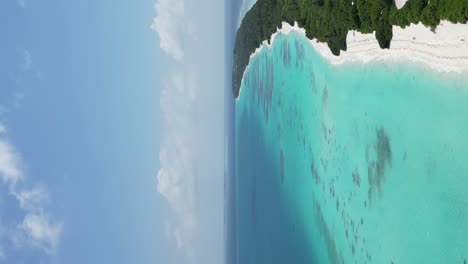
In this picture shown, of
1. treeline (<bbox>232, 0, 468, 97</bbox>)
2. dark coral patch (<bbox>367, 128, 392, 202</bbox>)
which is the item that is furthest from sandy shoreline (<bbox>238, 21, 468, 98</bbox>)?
dark coral patch (<bbox>367, 128, 392, 202</bbox>)

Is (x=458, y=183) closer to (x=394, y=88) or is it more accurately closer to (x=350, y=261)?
(x=394, y=88)

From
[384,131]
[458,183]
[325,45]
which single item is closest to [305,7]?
[325,45]

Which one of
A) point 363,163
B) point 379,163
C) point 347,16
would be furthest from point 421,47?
point 347,16

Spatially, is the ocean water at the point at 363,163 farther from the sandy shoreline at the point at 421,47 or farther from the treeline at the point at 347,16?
the treeline at the point at 347,16

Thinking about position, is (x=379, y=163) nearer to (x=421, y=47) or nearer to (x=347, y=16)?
(x=421, y=47)

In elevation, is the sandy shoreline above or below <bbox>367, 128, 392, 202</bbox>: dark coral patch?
above

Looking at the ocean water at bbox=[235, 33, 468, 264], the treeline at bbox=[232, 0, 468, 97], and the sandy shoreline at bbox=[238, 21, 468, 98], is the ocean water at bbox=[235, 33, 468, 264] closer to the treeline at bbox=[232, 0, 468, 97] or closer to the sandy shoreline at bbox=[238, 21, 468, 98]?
the sandy shoreline at bbox=[238, 21, 468, 98]

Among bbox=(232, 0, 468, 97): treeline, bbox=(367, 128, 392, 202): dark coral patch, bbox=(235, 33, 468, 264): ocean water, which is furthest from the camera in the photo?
bbox=(367, 128, 392, 202): dark coral patch
